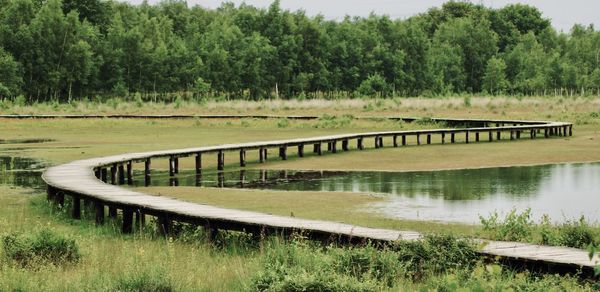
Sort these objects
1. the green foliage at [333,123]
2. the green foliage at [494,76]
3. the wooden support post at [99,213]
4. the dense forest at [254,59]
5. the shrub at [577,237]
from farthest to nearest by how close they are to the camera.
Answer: the green foliage at [494,76]
the dense forest at [254,59]
the green foliage at [333,123]
the wooden support post at [99,213]
the shrub at [577,237]

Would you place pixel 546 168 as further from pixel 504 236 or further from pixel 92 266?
pixel 92 266

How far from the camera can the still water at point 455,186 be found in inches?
697

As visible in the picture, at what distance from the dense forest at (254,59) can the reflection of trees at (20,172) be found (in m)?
46.1

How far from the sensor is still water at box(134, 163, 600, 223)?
58.1 feet

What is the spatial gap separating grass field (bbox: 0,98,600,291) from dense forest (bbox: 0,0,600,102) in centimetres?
1733

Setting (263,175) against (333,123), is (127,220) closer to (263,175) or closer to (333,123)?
(263,175)

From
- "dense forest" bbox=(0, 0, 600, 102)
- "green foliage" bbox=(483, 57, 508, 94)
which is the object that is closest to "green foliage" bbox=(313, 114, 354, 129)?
"dense forest" bbox=(0, 0, 600, 102)

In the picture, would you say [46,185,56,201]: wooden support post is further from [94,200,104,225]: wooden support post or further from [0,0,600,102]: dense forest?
[0,0,600,102]: dense forest

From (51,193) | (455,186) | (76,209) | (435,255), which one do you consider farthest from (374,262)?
(455,186)

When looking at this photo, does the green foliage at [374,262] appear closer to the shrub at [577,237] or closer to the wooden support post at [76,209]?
the shrub at [577,237]

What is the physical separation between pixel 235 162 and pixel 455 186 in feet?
31.0

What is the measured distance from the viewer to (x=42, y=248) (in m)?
11.3

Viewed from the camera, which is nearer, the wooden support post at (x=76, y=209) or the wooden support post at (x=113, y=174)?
the wooden support post at (x=76, y=209)

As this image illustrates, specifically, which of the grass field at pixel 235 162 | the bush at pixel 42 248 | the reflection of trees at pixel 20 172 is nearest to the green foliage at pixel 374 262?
the grass field at pixel 235 162
